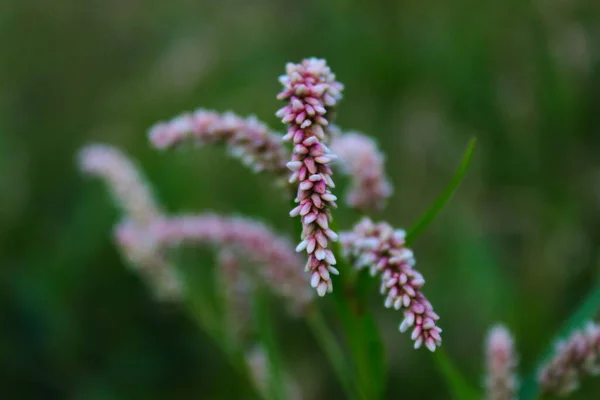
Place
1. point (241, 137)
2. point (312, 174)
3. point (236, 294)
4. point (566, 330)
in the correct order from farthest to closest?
point (236, 294), point (566, 330), point (241, 137), point (312, 174)

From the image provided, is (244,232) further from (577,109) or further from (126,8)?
(126,8)

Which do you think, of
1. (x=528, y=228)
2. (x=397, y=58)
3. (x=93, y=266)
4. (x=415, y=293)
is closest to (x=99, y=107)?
(x=93, y=266)

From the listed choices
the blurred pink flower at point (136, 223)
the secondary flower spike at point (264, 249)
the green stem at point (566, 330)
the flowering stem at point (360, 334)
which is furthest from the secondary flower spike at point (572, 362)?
the blurred pink flower at point (136, 223)

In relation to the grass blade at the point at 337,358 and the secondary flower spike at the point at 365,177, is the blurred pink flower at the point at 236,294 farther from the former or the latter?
the secondary flower spike at the point at 365,177

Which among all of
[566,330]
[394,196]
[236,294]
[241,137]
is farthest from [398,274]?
[394,196]

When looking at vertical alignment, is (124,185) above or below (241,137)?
above

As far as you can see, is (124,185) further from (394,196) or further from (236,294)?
(394,196)
